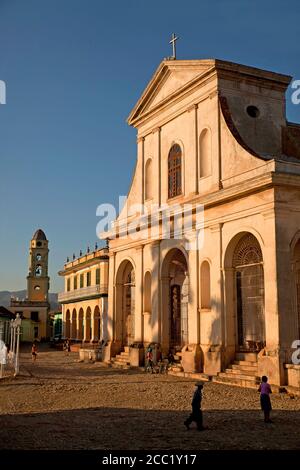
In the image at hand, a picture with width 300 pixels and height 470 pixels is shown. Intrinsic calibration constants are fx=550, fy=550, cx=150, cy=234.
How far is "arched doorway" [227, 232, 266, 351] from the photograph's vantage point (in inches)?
715

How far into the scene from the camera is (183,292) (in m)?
24.3

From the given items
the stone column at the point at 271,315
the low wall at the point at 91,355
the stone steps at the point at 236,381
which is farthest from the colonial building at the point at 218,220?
the low wall at the point at 91,355

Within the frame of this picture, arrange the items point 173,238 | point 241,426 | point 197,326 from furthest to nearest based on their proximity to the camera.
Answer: point 173,238 < point 197,326 < point 241,426

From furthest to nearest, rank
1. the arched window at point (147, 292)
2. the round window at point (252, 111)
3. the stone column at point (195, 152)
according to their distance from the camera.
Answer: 1. the arched window at point (147, 292)
2. the stone column at point (195, 152)
3. the round window at point (252, 111)

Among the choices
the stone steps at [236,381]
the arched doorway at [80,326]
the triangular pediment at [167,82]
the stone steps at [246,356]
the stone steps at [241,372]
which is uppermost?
the triangular pediment at [167,82]

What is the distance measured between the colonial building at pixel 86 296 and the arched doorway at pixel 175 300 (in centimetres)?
1138

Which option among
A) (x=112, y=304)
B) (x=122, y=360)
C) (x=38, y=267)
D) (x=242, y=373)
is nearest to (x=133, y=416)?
(x=242, y=373)

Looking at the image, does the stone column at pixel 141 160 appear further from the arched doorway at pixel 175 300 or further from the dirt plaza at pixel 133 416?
the dirt plaza at pixel 133 416

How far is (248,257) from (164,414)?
7.95 meters

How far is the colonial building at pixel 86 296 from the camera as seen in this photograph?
128ft

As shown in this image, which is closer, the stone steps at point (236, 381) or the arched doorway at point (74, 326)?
the stone steps at point (236, 381)

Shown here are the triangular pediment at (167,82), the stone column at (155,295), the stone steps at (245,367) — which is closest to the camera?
the stone steps at (245,367)
